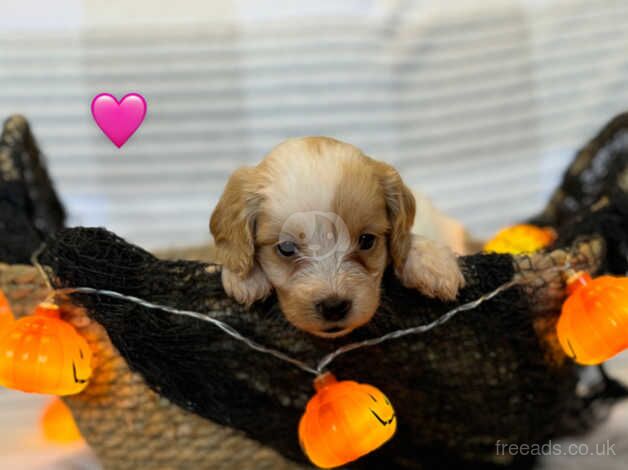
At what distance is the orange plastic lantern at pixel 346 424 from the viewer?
1106 mm

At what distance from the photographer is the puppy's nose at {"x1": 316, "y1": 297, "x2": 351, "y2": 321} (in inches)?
45.4

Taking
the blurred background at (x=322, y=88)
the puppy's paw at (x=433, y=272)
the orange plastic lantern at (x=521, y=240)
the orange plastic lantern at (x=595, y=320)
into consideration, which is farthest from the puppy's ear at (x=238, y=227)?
the blurred background at (x=322, y=88)

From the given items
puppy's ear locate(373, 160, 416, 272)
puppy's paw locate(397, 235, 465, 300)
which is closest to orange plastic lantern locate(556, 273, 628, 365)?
puppy's paw locate(397, 235, 465, 300)

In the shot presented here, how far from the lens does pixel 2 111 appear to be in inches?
97.1

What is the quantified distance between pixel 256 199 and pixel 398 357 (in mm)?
366

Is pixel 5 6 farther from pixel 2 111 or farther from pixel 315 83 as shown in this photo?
pixel 315 83

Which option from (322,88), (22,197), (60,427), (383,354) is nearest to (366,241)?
(383,354)

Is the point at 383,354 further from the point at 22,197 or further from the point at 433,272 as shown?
the point at 22,197

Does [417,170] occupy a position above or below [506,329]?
below

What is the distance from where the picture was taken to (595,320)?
1.19 metres

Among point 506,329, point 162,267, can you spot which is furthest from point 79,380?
point 506,329

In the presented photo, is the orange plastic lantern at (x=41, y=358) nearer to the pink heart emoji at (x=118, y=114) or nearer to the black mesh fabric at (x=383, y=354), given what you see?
the black mesh fabric at (x=383, y=354)

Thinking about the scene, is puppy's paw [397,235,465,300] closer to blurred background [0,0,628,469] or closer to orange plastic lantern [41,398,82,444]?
orange plastic lantern [41,398,82,444]

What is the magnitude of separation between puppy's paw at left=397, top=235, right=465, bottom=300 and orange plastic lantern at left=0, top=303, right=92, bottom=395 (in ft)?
1.82
